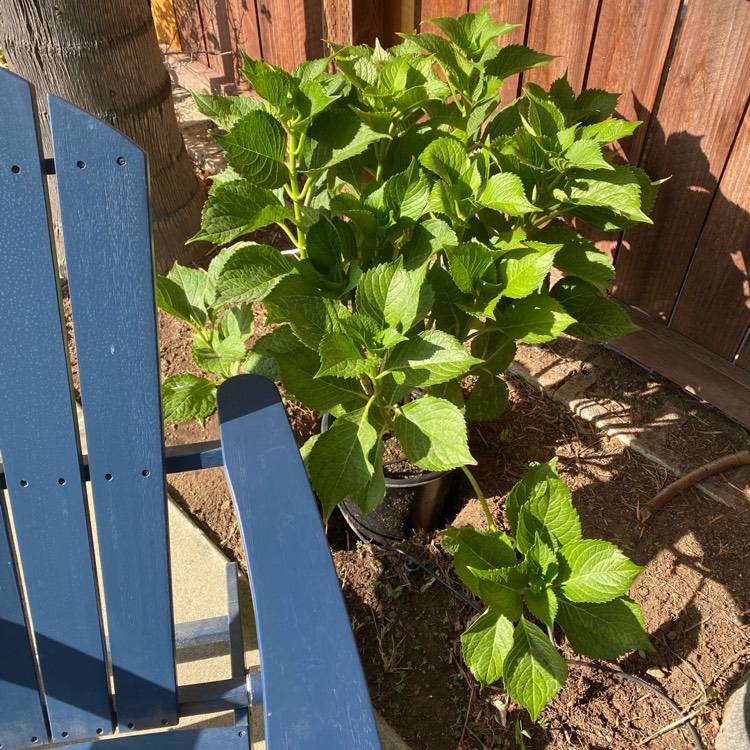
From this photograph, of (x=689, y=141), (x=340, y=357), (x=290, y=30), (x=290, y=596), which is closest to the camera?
(x=290, y=596)

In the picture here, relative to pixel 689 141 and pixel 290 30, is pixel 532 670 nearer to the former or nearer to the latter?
pixel 689 141

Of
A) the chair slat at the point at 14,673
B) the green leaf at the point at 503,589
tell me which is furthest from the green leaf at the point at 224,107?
Answer: the green leaf at the point at 503,589

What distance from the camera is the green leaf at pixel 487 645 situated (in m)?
1.36

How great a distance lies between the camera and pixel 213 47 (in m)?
3.56

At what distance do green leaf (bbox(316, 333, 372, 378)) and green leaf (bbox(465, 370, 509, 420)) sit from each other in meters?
0.50

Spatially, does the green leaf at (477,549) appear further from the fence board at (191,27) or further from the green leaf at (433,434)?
the fence board at (191,27)

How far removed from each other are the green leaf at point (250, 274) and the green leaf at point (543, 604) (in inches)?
30.0

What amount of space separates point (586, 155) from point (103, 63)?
1563 mm

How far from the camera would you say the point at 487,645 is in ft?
4.51

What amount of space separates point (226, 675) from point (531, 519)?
0.80 metres

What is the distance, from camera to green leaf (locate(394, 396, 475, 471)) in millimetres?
1289

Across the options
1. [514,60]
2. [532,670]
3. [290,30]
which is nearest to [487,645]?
[532,670]

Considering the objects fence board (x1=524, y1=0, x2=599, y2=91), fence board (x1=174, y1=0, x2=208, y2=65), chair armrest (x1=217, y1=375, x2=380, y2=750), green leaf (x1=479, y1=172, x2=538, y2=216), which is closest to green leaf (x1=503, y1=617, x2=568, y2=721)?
chair armrest (x1=217, y1=375, x2=380, y2=750)

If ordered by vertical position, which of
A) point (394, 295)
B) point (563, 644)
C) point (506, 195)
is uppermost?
point (506, 195)
